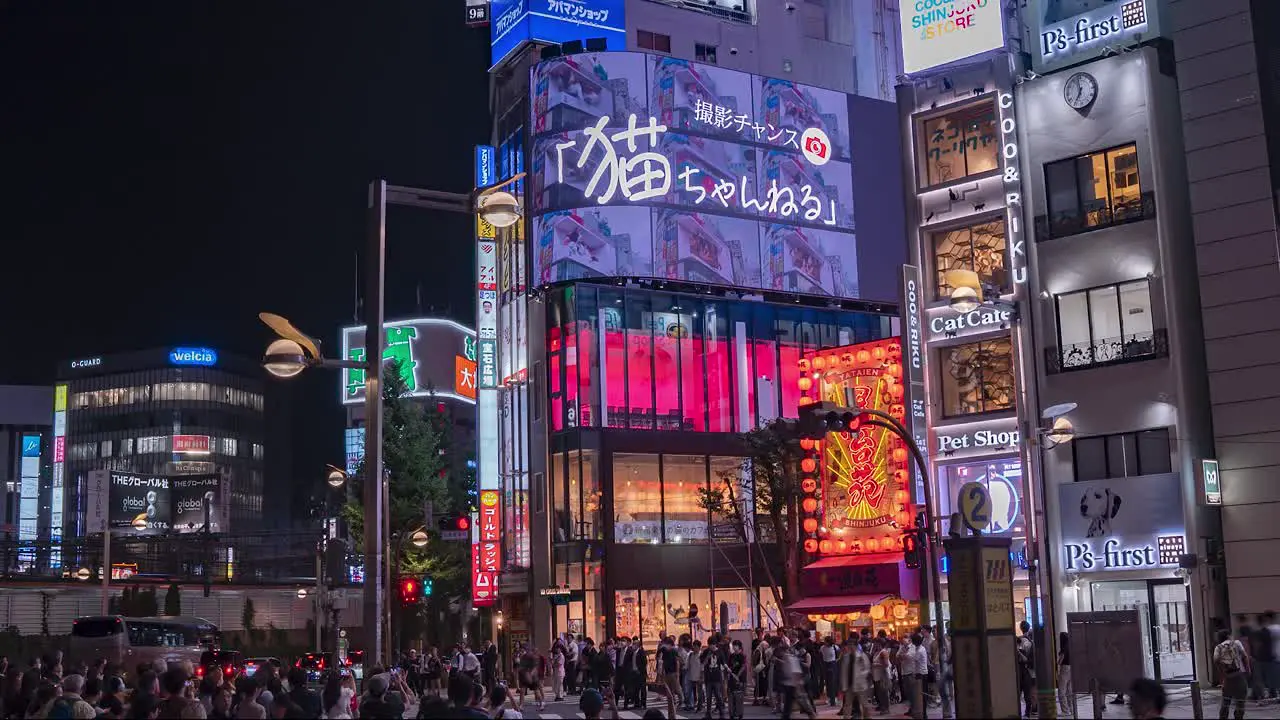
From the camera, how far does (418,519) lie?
5900 centimetres

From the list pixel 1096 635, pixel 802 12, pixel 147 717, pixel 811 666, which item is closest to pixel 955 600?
pixel 1096 635

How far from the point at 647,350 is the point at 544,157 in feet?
29.3

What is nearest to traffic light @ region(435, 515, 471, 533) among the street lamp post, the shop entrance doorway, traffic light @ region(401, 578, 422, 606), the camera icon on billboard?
traffic light @ region(401, 578, 422, 606)

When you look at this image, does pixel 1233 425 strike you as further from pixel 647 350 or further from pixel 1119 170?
pixel 647 350

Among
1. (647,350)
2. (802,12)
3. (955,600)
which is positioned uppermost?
(802,12)

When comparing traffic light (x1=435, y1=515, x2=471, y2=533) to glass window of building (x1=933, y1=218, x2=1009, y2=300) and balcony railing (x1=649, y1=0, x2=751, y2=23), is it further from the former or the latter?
balcony railing (x1=649, y1=0, x2=751, y2=23)

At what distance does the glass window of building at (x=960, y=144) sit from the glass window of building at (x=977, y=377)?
5161 mm

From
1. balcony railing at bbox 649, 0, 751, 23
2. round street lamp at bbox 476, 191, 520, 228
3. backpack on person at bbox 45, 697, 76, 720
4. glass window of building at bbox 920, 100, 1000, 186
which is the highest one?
balcony railing at bbox 649, 0, 751, 23

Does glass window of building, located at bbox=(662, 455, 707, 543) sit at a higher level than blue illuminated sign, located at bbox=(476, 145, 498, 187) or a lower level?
lower

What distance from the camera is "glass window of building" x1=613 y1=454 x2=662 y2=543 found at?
54.4 m

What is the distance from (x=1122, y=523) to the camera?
118ft

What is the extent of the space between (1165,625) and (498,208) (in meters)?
27.2

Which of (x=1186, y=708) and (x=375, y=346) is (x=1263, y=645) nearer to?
(x=1186, y=708)

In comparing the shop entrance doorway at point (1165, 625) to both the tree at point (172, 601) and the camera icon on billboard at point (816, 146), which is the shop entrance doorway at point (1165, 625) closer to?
the camera icon on billboard at point (816, 146)
